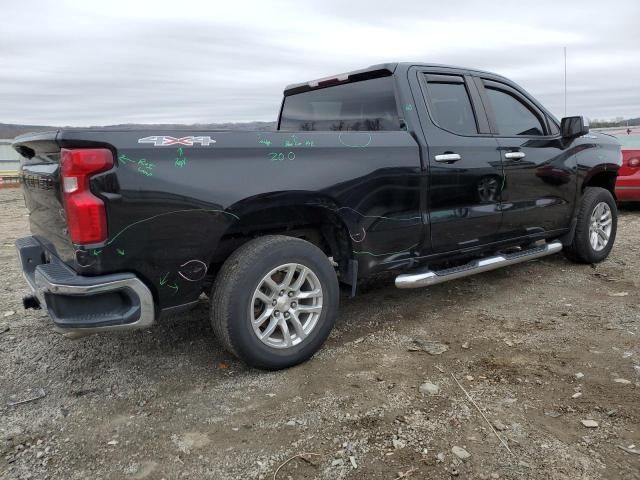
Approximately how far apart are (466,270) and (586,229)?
2004 millimetres

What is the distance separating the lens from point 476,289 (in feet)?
15.8

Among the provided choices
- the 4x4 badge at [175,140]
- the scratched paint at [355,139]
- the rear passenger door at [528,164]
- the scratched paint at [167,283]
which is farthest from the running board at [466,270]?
the 4x4 badge at [175,140]

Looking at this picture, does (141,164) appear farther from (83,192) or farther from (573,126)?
(573,126)

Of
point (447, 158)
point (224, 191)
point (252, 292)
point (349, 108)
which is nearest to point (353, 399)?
point (252, 292)

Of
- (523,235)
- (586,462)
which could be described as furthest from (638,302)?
(586,462)

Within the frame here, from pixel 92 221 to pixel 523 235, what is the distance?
357 cm

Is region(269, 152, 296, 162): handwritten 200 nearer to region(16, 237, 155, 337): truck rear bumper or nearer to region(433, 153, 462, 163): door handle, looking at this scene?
region(16, 237, 155, 337): truck rear bumper

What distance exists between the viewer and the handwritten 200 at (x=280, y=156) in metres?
3.00

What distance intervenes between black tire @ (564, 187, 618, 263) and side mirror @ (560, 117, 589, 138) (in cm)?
76

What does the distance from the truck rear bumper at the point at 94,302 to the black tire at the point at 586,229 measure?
427 cm

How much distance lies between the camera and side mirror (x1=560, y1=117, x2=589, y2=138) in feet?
15.8

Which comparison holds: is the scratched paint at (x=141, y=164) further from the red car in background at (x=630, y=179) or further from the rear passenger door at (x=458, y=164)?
the red car in background at (x=630, y=179)

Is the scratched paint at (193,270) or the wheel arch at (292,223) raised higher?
the wheel arch at (292,223)

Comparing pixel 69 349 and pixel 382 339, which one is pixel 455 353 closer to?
pixel 382 339
